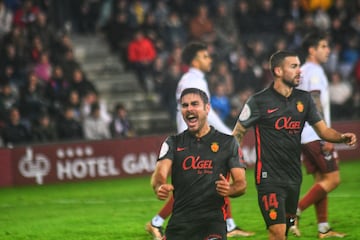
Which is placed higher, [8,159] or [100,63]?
[100,63]

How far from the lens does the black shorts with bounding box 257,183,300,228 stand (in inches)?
355

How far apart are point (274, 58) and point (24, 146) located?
398 inches

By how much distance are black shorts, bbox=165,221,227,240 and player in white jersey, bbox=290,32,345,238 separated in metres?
3.67

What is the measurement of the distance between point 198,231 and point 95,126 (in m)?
13.2

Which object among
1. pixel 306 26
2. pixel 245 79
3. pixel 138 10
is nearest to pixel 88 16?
pixel 138 10

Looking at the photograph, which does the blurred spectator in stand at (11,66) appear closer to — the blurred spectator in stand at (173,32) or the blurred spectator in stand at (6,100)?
the blurred spectator in stand at (6,100)

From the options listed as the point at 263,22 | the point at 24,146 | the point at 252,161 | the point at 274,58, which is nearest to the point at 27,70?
the point at 24,146

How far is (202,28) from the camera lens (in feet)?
79.8

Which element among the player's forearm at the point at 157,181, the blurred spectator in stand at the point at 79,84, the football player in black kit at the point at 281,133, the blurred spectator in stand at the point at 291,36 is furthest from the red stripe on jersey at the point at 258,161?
the blurred spectator in stand at the point at 291,36

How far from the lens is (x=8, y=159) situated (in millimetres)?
18625

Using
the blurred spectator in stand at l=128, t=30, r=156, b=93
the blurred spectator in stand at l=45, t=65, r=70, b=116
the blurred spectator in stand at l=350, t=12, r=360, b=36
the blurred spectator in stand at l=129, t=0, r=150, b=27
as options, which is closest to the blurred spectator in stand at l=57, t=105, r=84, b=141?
the blurred spectator in stand at l=45, t=65, r=70, b=116

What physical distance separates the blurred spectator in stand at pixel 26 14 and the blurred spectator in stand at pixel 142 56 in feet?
8.32

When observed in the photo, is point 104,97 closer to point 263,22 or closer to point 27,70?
point 27,70

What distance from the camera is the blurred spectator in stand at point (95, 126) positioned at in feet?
67.7
